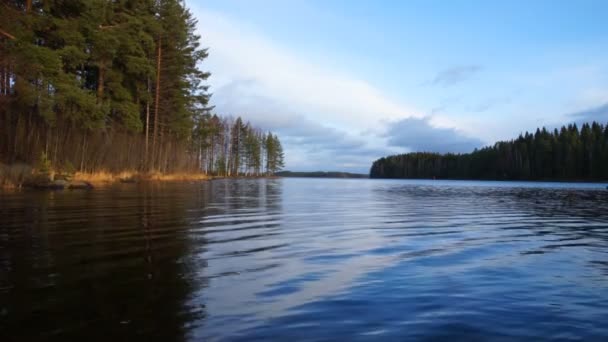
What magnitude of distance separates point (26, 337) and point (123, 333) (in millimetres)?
698

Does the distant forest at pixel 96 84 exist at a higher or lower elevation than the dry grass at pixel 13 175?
higher

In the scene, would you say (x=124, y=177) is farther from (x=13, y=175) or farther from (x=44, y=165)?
(x=13, y=175)

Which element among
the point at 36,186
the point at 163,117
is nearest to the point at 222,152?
the point at 163,117

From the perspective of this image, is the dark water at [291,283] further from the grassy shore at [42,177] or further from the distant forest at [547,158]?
the distant forest at [547,158]

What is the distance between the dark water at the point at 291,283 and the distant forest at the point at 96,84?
14.1 metres

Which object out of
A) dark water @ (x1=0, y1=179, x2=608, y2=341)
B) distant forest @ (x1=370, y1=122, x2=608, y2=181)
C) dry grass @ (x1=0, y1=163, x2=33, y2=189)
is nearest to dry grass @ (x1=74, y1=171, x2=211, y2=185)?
dry grass @ (x1=0, y1=163, x2=33, y2=189)

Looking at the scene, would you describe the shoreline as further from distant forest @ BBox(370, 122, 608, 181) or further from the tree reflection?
distant forest @ BBox(370, 122, 608, 181)

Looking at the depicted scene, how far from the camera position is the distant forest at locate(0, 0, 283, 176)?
20.0 metres

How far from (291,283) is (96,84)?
33000 mm

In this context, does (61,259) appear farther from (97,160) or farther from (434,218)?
(97,160)

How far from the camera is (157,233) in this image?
812 centimetres

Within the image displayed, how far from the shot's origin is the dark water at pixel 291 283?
11.1ft

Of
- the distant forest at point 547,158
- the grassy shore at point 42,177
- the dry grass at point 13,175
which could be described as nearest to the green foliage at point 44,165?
the grassy shore at point 42,177

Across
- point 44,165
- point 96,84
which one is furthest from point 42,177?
point 96,84
